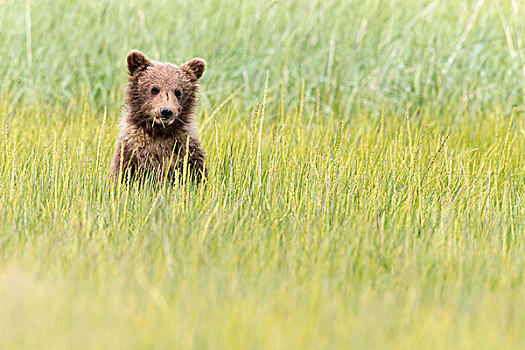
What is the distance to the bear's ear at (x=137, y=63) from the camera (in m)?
5.72

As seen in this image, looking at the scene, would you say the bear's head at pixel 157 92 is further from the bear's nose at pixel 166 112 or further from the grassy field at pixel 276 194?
the grassy field at pixel 276 194

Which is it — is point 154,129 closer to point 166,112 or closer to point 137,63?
point 166,112

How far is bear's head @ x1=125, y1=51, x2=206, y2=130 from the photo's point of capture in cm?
557

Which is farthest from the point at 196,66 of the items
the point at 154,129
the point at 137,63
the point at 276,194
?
the point at 276,194

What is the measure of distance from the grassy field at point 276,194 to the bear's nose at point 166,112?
48 cm

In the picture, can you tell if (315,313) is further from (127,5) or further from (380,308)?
(127,5)

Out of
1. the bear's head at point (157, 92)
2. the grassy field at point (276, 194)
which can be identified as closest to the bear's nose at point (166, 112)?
the bear's head at point (157, 92)

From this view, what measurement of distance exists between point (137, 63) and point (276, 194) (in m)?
1.56

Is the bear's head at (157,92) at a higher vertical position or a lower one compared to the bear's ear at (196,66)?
lower

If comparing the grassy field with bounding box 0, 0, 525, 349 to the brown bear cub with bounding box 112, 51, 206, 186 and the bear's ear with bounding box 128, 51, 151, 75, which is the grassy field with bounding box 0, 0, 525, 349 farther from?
the bear's ear with bounding box 128, 51, 151, 75


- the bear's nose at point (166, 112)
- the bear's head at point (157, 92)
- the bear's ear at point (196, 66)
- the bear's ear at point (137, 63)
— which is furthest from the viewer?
the bear's ear at point (196, 66)

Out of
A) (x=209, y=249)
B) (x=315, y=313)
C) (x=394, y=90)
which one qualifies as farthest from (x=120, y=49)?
(x=315, y=313)

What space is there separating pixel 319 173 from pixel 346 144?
1050 millimetres

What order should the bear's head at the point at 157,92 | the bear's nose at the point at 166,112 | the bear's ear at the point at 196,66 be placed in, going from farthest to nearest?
the bear's ear at the point at 196,66 → the bear's head at the point at 157,92 → the bear's nose at the point at 166,112
